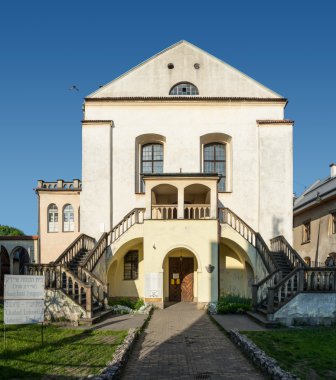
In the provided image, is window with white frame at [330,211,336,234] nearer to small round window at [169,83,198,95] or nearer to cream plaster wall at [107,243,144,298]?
small round window at [169,83,198,95]

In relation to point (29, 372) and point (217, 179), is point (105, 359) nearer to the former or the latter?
point (29, 372)

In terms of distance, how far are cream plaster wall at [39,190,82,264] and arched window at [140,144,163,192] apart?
6342mm

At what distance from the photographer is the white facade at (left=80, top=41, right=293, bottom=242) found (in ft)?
76.1

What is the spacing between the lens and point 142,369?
9.40 m

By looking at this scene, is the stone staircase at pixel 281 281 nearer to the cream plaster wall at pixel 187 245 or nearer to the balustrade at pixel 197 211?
the balustrade at pixel 197 211

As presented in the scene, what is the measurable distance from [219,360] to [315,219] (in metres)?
19.0

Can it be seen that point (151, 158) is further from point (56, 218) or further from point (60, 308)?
point (60, 308)

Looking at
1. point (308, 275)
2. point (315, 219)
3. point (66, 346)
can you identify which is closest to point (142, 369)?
point (66, 346)

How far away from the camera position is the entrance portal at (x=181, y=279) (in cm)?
2277

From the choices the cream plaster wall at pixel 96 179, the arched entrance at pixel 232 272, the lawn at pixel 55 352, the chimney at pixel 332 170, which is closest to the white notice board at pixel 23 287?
the lawn at pixel 55 352

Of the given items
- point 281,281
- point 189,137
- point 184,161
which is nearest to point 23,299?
point 281,281

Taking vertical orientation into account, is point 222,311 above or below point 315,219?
below

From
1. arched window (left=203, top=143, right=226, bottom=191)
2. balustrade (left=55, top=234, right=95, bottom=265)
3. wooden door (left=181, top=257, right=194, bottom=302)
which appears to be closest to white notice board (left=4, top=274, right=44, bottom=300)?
balustrade (left=55, top=234, right=95, bottom=265)

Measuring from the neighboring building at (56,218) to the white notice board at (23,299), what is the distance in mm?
16216
